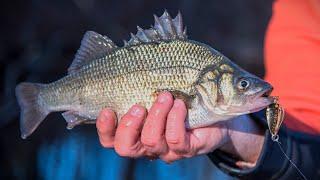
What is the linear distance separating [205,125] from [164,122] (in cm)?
13

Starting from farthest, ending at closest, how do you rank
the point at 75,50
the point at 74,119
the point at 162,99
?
the point at 75,50
the point at 74,119
the point at 162,99

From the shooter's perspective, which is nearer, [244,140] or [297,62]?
[244,140]

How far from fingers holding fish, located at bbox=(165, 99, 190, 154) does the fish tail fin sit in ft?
1.34

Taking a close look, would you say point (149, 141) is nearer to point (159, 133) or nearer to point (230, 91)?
point (159, 133)

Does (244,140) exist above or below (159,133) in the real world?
below


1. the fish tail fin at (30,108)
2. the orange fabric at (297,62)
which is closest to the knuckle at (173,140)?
the fish tail fin at (30,108)

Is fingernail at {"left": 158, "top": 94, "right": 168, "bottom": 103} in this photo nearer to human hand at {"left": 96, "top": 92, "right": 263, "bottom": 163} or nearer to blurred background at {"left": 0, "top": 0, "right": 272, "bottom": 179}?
human hand at {"left": 96, "top": 92, "right": 263, "bottom": 163}

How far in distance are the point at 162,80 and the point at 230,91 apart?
0.18 m

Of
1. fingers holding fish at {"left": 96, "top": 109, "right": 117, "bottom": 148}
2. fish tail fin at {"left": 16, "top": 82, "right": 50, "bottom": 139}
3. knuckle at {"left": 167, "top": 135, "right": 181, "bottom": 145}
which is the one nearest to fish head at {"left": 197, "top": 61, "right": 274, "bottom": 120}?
knuckle at {"left": 167, "top": 135, "right": 181, "bottom": 145}

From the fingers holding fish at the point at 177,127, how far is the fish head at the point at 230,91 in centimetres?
7

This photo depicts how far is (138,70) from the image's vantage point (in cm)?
148

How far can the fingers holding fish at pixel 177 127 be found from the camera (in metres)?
1.42

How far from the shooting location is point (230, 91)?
144 cm

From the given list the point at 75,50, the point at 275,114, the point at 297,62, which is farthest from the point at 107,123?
the point at 75,50
